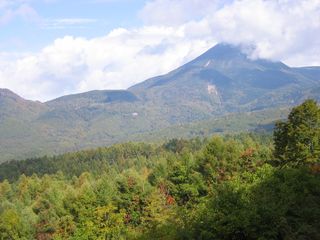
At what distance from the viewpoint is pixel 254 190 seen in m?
46.1

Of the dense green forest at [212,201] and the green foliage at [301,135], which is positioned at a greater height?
the green foliage at [301,135]

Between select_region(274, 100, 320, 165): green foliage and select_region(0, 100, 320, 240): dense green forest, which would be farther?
select_region(274, 100, 320, 165): green foliage

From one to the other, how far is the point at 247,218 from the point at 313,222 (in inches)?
233

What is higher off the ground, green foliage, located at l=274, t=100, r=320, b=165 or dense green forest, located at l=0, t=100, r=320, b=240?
green foliage, located at l=274, t=100, r=320, b=165

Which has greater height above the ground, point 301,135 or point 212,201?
point 301,135

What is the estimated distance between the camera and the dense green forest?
39656mm

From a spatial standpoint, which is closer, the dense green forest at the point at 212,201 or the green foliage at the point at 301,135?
the dense green forest at the point at 212,201

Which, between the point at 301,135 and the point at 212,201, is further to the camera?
the point at 301,135

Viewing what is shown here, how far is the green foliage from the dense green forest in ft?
0.44

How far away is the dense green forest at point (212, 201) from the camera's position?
3966 centimetres

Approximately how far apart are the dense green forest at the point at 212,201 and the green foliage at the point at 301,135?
0.44ft

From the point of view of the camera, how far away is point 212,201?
142 ft

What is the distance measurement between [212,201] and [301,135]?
1023 inches

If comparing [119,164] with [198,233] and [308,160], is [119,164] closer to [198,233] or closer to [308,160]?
[308,160]
